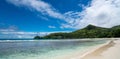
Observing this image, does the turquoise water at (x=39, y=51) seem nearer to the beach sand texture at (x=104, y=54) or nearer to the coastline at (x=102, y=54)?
the coastline at (x=102, y=54)

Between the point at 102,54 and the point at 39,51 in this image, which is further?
the point at 39,51

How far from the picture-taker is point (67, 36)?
5335 inches

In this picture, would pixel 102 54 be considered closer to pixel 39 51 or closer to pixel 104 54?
pixel 104 54

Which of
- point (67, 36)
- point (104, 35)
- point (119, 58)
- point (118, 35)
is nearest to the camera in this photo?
point (119, 58)

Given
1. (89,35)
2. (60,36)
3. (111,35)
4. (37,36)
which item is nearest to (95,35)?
(89,35)

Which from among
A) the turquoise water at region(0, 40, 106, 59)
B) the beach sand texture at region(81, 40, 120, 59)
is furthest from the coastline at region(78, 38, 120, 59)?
the turquoise water at region(0, 40, 106, 59)

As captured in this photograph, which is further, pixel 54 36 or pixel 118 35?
pixel 54 36

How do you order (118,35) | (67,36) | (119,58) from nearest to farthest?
(119,58)
(118,35)
(67,36)

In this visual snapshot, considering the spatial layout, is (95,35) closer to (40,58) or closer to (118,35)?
(118,35)

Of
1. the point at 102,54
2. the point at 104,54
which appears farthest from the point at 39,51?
the point at 104,54

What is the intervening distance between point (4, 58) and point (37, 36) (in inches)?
5462

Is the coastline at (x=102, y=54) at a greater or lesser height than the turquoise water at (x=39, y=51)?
lesser

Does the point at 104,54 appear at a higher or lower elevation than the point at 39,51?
lower

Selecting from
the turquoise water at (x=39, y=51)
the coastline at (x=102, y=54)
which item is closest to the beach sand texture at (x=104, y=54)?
the coastline at (x=102, y=54)
